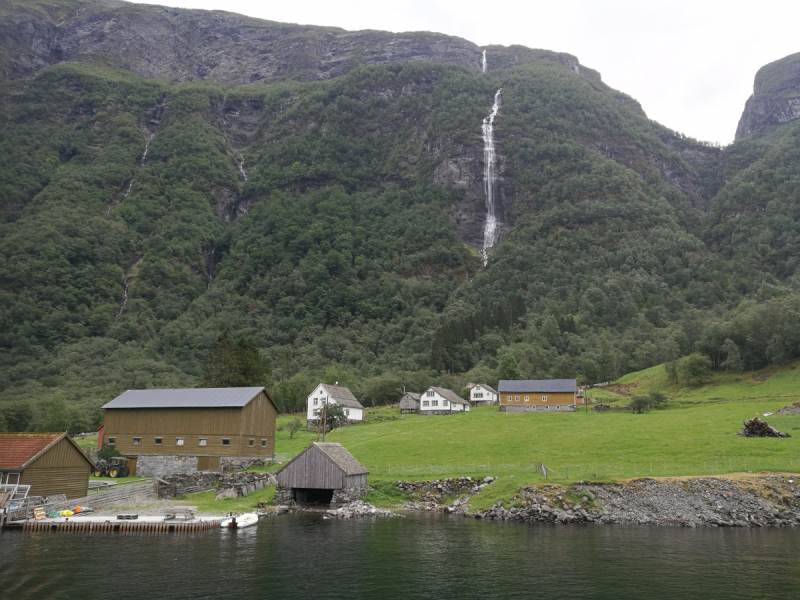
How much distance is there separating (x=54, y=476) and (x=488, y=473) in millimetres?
37208

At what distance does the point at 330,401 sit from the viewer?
337ft

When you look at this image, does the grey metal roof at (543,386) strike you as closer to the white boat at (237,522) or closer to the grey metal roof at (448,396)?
the grey metal roof at (448,396)

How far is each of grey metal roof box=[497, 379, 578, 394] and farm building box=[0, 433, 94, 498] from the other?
229 feet

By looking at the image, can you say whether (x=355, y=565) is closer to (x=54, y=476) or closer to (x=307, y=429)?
(x=54, y=476)

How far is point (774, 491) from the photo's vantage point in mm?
49844

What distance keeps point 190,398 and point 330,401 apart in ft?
119

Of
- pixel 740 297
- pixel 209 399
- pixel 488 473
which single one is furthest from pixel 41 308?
pixel 740 297

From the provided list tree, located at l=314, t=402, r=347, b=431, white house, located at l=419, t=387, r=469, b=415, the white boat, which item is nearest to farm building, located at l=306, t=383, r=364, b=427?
tree, located at l=314, t=402, r=347, b=431

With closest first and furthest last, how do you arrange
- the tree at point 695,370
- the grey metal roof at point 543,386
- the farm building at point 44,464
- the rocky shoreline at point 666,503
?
the rocky shoreline at point 666,503
the farm building at point 44,464
the tree at point 695,370
the grey metal roof at point 543,386

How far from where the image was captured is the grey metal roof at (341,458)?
54.7m

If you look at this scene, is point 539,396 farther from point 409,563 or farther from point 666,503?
point 409,563

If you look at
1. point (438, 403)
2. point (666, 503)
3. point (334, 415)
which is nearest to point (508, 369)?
point (438, 403)

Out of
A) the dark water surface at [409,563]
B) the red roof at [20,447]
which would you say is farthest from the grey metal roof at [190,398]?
the dark water surface at [409,563]

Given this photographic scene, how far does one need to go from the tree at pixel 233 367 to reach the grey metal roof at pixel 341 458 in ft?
124
